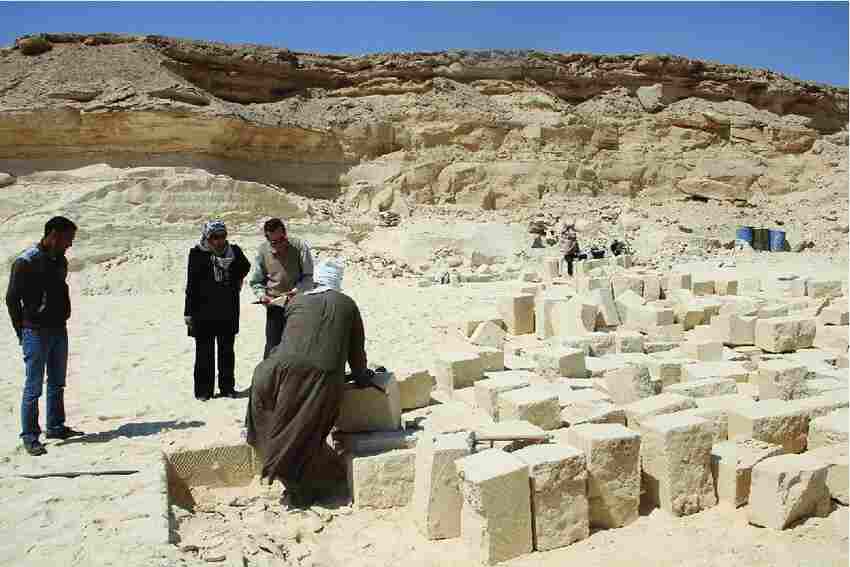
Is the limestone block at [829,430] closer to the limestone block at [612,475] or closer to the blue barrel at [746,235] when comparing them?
the limestone block at [612,475]

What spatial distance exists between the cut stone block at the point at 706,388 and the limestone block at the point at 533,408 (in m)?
1.12

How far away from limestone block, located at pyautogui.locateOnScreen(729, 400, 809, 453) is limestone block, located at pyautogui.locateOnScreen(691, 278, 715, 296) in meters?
6.39

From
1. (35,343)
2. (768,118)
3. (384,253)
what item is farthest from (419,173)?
(35,343)

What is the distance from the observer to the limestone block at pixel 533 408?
5047 millimetres

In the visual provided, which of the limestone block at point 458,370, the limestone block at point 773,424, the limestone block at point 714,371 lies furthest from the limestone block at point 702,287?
the limestone block at point 773,424

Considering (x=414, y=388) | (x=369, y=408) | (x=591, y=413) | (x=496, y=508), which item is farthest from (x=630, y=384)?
(x=496, y=508)

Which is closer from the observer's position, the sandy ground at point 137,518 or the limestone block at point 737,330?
the sandy ground at point 137,518

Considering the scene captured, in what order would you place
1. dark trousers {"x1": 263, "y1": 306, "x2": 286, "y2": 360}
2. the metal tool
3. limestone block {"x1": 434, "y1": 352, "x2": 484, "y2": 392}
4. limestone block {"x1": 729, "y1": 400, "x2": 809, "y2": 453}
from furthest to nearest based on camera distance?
limestone block {"x1": 434, "y1": 352, "x2": 484, "y2": 392}, dark trousers {"x1": 263, "y1": 306, "x2": 286, "y2": 360}, limestone block {"x1": 729, "y1": 400, "x2": 809, "y2": 453}, the metal tool

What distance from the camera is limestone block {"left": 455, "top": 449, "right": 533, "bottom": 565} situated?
12.3 ft

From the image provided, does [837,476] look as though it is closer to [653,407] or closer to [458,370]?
[653,407]

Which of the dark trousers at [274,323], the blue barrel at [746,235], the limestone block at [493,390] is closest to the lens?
the limestone block at [493,390]

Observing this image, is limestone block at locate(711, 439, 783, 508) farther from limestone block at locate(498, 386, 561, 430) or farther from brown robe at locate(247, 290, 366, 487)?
brown robe at locate(247, 290, 366, 487)

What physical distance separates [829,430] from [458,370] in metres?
2.86

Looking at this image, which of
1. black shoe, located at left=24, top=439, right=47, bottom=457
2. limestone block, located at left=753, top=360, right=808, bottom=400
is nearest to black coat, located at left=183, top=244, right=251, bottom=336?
black shoe, located at left=24, top=439, right=47, bottom=457
